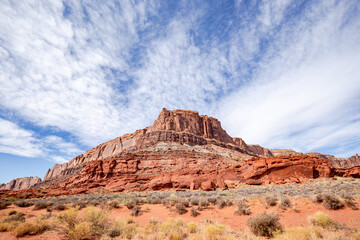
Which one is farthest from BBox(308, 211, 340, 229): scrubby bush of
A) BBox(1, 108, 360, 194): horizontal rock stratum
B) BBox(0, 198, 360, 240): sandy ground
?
BBox(1, 108, 360, 194): horizontal rock stratum

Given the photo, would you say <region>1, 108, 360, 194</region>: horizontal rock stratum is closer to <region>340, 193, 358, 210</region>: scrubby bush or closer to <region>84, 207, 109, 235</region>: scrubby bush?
<region>340, 193, 358, 210</region>: scrubby bush

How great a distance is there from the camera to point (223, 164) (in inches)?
1764

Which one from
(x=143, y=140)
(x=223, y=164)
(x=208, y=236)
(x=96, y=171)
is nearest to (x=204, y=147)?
(x=223, y=164)

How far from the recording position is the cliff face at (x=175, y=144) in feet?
154

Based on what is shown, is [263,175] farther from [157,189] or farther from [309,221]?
[309,221]

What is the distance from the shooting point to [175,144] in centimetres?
5622

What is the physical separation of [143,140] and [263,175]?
45031 mm

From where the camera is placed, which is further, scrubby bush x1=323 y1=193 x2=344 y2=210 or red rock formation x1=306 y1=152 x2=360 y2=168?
red rock formation x1=306 y1=152 x2=360 y2=168

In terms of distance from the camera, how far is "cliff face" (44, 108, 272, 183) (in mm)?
46969

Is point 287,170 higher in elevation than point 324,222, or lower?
higher

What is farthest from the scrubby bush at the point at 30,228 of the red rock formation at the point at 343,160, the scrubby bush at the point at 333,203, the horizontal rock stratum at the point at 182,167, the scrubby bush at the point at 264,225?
the red rock formation at the point at 343,160

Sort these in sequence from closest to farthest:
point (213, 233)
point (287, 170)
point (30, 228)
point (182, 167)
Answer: point (213, 233) → point (30, 228) → point (287, 170) → point (182, 167)

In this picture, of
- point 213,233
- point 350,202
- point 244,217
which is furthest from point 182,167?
point 213,233

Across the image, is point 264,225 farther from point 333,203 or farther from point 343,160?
point 343,160
